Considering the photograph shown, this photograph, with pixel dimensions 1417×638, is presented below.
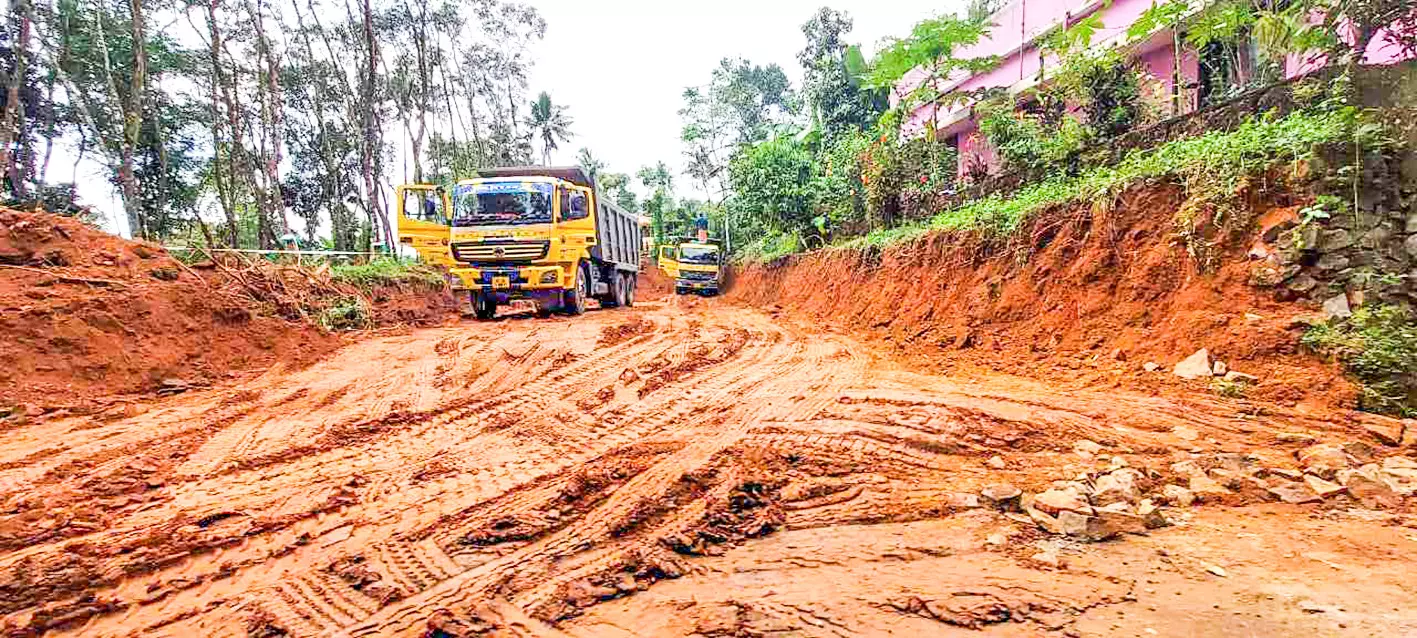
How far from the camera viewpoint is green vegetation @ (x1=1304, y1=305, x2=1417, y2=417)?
12.0 ft

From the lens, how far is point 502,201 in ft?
35.9

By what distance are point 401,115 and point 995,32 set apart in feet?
66.6

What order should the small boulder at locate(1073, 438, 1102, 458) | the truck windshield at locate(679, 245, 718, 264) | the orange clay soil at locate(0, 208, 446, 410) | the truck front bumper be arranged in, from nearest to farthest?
1. the small boulder at locate(1073, 438, 1102, 458)
2. the orange clay soil at locate(0, 208, 446, 410)
3. the truck front bumper
4. the truck windshield at locate(679, 245, 718, 264)

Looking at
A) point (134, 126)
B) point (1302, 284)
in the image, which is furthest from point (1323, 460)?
point (134, 126)

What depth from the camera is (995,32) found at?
16609mm

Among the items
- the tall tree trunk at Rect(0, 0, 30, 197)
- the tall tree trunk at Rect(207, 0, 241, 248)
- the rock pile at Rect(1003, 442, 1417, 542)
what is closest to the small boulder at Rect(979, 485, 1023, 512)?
the rock pile at Rect(1003, 442, 1417, 542)

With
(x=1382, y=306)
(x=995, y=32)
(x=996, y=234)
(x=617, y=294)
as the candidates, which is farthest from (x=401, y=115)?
(x=1382, y=306)

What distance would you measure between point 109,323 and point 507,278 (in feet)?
18.3

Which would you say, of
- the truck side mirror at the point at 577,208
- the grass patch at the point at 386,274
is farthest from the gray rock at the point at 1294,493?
the grass patch at the point at 386,274

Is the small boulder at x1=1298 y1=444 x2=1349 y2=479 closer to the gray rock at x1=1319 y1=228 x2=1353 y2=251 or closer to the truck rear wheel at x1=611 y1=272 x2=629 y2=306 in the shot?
the gray rock at x1=1319 y1=228 x2=1353 y2=251

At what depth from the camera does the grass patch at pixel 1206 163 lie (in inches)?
176

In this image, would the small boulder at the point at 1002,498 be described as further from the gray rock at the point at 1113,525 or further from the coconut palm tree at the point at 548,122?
the coconut palm tree at the point at 548,122

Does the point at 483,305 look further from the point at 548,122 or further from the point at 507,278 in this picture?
the point at 548,122

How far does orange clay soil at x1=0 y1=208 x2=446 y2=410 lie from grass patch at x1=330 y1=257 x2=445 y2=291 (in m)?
3.44
